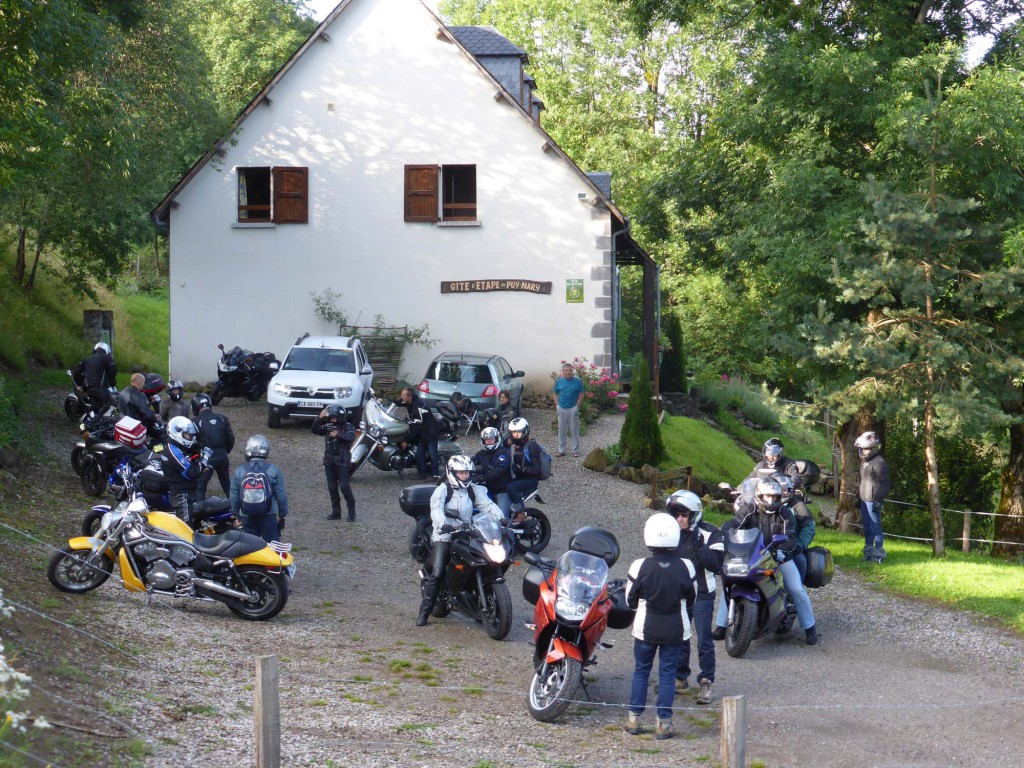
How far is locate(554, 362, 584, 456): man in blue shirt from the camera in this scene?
21.8 m

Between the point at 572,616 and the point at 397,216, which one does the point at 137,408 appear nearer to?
the point at 572,616

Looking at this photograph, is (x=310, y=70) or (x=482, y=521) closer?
(x=482, y=521)

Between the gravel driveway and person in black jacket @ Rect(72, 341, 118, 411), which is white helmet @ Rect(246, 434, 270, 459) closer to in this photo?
the gravel driveway

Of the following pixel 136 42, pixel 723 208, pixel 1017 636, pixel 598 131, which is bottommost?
pixel 1017 636

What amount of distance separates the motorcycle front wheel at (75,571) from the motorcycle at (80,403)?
7357 millimetres

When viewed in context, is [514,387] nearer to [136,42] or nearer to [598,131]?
[136,42]

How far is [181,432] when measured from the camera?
41.8 feet

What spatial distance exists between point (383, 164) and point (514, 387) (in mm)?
7132

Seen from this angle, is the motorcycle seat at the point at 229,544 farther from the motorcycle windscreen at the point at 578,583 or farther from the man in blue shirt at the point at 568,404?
the man in blue shirt at the point at 568,404

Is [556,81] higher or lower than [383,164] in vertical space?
higher

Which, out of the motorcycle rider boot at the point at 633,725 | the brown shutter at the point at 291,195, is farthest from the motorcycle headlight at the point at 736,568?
the brown shutter at the point at 291,195

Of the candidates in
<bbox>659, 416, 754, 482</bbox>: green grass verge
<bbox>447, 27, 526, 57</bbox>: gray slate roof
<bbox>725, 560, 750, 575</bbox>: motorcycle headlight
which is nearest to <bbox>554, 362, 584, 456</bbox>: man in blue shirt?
<bbox>659, 416, 754, 482</bbox>: green grass verge

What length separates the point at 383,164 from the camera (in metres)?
29.2

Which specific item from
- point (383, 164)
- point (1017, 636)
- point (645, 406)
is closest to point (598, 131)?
point (383, 164)
